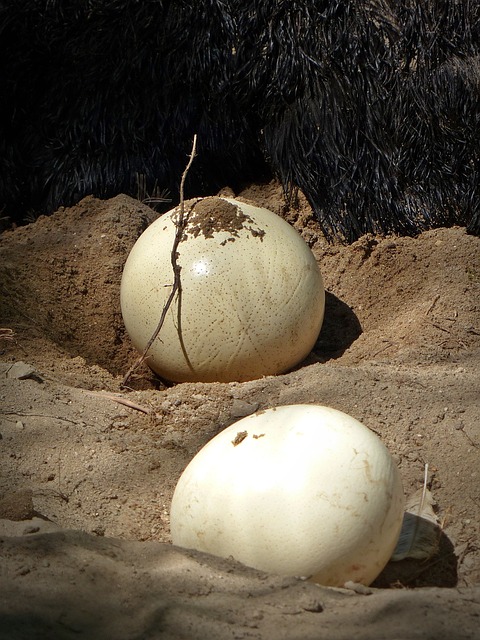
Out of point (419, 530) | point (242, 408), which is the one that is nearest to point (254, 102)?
point (242, 408)

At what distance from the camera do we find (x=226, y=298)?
3.43 meters

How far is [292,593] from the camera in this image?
6.82ft

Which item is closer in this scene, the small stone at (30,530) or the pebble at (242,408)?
the small stone at (30,530)

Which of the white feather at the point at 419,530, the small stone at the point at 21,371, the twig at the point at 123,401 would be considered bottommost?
the white feather at the point at 419,530

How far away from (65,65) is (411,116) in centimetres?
192

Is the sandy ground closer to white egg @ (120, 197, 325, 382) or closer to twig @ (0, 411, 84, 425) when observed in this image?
twig @ (0, 411, 84, 425)

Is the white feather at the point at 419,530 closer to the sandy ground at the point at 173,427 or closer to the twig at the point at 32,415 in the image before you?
the sandy ground at the point at 173,427

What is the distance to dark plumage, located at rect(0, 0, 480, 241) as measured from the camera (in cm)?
453

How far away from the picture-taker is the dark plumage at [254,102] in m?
4.53

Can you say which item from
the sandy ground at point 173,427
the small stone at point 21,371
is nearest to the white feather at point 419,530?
the sandy ground at point 173,427

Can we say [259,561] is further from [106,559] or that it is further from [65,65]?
[65,65]

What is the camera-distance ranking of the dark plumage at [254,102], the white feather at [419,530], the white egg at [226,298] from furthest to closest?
the dark plumage at [254,102]
the white egg at [226,298]
the white feather at [419,530]

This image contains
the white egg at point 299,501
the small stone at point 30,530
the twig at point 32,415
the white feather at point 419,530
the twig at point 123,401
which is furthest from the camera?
the twig at point 123,401

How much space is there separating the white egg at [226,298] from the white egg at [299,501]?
1007 mm
